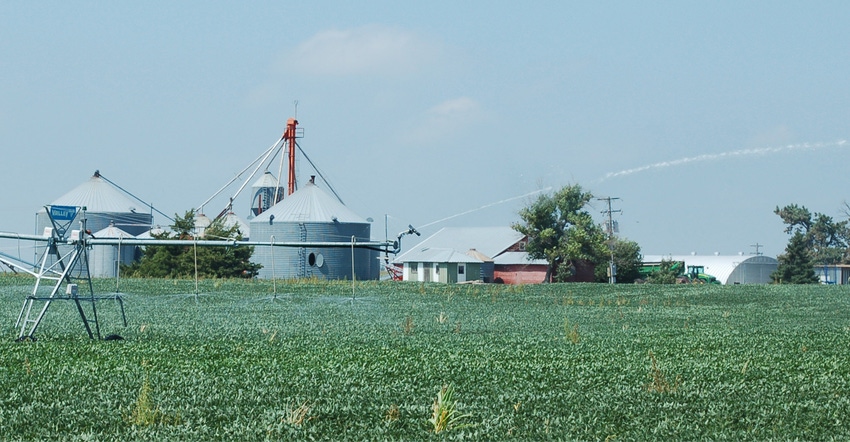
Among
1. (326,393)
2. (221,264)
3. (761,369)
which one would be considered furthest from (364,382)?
(221,264)

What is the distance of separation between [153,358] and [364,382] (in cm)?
473

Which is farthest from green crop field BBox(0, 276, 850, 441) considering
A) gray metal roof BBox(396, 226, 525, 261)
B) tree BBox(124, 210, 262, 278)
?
gray metal roof BBox(396, 226, 525, 261)

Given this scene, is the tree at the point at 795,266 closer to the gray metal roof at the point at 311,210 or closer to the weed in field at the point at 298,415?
the gray metal roof at the point at 311,210

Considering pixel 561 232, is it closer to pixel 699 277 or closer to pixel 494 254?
pixel 494 254

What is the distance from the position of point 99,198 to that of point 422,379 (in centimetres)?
6512

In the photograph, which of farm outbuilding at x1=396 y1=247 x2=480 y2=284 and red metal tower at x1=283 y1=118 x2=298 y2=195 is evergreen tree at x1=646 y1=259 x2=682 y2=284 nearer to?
farm outbuilding at x1=396 y1=247 x2=480 y2=284

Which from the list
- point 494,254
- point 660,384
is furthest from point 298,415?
point 494,254

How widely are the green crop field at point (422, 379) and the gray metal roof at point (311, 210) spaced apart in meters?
37.6

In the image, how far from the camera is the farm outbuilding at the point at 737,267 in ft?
302

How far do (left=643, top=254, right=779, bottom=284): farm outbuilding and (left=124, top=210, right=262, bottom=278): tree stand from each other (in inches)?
1558

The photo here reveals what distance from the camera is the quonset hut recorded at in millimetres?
66875

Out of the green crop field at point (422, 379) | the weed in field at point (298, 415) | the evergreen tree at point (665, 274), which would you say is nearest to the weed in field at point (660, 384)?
the green crop field at point (422, 379)

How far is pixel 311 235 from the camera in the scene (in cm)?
6856

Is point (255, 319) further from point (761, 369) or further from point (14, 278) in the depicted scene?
point (14, 278)
